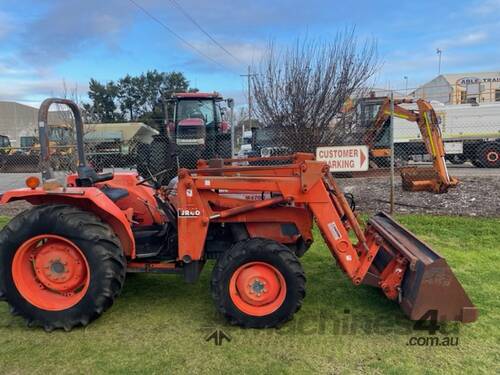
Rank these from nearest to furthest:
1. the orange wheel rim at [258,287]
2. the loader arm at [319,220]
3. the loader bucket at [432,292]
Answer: the loader bucket at [432,292]
the loader arm at [319,220]
the orange wheel rim at [258,287]

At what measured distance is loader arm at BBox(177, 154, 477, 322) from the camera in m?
3.58

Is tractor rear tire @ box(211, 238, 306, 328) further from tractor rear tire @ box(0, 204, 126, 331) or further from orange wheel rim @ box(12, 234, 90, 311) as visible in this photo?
orange wheel rim @ box(12, 234, 90, 311)

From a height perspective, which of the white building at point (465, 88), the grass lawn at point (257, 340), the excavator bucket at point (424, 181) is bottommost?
the grass lawn at point (257, 340)

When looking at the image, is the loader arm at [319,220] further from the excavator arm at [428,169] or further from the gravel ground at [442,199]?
the excavator arm at [428,169]

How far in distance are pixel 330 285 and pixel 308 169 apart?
1485 millimetres

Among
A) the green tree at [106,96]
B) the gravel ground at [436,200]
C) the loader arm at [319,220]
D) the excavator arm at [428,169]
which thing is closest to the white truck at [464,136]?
the excavator arm at [428,169]

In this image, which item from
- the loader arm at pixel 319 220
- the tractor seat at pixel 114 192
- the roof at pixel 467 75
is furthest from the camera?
the roof at pixel 467 75

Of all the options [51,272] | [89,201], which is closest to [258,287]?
[89,201]

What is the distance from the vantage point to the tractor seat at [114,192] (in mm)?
4328

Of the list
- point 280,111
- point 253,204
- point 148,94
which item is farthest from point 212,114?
point 148,94

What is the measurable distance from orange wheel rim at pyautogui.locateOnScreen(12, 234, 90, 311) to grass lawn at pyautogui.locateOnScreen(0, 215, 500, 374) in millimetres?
266

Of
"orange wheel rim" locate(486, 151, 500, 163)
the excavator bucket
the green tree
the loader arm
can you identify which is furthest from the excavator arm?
the green tree

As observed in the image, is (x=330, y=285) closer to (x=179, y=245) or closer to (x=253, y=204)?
(x=253, y=204)

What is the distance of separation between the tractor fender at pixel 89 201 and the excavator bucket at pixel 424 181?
645 centimetres
